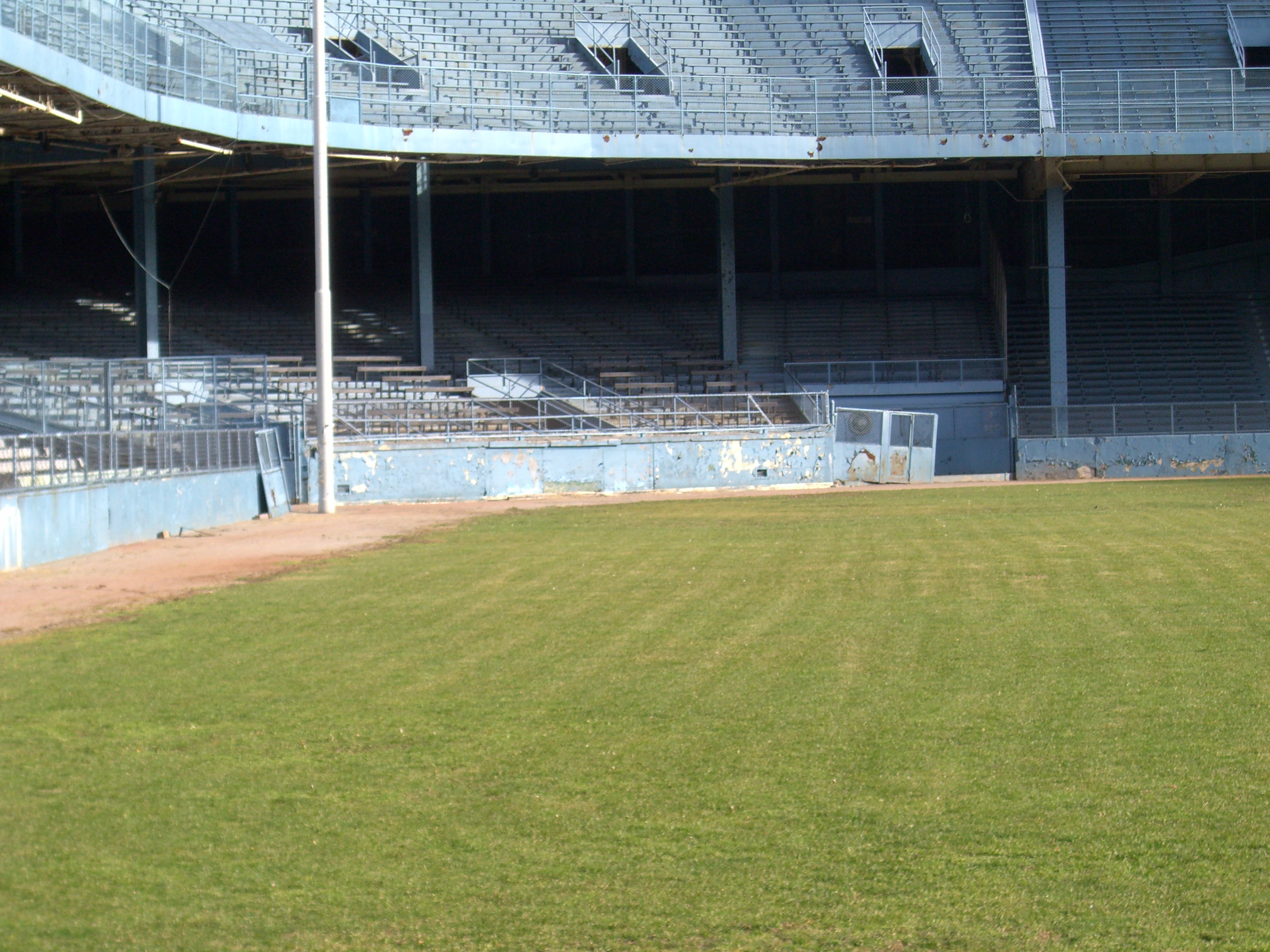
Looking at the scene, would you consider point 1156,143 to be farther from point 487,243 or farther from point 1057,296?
point 487,243

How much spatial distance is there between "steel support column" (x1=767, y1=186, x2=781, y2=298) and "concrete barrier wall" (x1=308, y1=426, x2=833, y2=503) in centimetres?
1282

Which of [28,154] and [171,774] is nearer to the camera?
[171,774]

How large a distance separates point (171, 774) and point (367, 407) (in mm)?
25294

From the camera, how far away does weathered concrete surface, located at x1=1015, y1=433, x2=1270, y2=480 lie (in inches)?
1425

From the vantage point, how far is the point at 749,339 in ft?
138

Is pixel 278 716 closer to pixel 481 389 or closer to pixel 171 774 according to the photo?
pixel 171 774

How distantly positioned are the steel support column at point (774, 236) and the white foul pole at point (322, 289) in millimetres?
22349

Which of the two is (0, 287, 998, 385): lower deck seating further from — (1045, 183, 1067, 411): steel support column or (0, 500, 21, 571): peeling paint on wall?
(0, 500, 21, 571): peeling paint on wall

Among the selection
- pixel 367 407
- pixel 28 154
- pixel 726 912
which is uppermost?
pixel 28 154

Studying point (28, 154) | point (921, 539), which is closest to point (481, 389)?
point (28, 154)

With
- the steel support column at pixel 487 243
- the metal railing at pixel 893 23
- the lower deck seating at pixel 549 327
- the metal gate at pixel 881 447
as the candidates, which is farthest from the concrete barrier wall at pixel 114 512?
the metal railing at pixel 893 23

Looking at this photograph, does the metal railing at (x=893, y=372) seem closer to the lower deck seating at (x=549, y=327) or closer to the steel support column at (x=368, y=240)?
the lower deck seating at (x=549, y=327)

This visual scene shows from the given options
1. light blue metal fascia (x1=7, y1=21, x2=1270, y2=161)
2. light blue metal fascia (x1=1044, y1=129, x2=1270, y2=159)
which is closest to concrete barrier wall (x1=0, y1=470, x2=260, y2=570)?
light blue metal fascia (x1=7, y1=21, x2=1270, y2=161)

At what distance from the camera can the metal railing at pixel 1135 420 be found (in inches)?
1439
